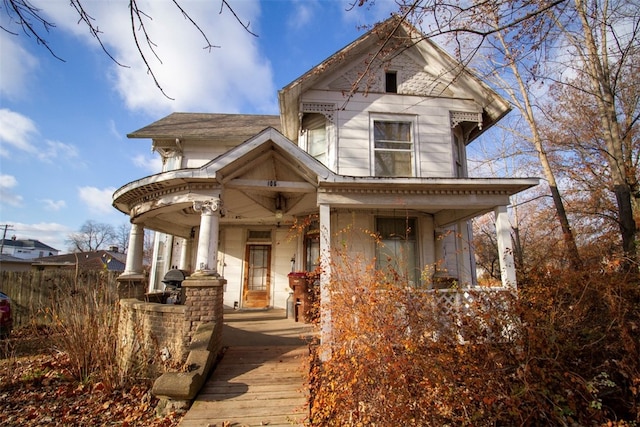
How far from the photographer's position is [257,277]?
1038 centimetres

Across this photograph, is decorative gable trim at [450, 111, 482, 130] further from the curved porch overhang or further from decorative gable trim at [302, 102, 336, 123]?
the curved porch overhang

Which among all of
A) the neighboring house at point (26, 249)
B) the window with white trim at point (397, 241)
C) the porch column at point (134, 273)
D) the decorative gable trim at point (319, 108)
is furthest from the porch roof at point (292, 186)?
the neighboring house at point (26, 249)

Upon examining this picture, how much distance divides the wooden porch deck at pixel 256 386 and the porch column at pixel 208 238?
1.63 metres

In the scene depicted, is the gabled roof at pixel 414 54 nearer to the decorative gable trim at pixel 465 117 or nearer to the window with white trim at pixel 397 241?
the decorative gable trim at pixel 465 117

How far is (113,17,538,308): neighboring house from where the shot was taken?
21.5 feet

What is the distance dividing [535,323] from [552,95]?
12503mm

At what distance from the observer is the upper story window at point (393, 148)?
8.58 metres

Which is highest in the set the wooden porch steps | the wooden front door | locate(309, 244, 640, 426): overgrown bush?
the wooden front door

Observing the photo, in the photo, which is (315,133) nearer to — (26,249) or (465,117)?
(465,117)

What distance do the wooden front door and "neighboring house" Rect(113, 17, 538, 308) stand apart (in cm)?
3

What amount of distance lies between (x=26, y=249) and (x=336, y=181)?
3451 inches

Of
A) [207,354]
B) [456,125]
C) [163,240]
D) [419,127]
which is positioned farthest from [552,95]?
[163,240]

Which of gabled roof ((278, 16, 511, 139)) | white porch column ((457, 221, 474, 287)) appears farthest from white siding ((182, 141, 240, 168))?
white porch column ((457, 221, 474, 287))

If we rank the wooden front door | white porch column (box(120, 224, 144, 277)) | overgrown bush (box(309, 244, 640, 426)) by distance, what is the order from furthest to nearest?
1. the wooden front door
2. white porch column (box(120, 224, 144, 277))
3. overgrown bush (box(309, 244, 640, 426))
